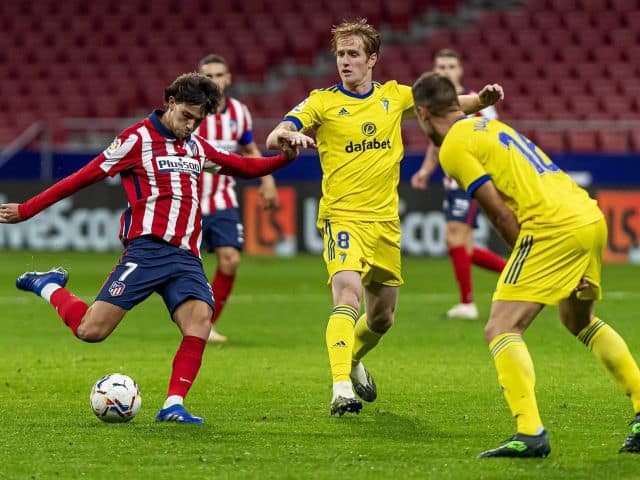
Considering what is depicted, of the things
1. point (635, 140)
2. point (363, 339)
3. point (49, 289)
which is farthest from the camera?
point (635, 140)

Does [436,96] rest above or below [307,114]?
above

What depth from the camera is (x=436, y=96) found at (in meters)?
5.57

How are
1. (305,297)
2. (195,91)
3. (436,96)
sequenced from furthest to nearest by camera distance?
1. (305,297)
2. (195,91)
3. (436,96)

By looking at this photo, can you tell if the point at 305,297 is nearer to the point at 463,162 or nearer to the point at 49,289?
the point at 49,289

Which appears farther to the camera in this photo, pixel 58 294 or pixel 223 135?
pixel 223 135

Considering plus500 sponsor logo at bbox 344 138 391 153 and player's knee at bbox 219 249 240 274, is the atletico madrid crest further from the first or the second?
player's knee at bbox 219 249 240 274

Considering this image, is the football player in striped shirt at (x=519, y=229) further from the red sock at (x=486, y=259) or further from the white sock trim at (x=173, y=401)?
the red sock at (x=486, y=259)

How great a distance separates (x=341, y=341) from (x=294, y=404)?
0.68 m

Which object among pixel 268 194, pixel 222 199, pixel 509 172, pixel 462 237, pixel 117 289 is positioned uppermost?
pixel 509 172

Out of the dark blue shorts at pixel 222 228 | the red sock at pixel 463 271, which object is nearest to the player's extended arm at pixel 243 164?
the dark blue shorts at pixel 222 228

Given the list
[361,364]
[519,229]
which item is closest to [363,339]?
[361,364]

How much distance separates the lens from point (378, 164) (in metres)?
7.26

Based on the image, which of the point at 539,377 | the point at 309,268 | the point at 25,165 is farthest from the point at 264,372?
the point at 25,165

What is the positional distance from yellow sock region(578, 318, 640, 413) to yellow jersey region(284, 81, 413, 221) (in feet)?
5.67
